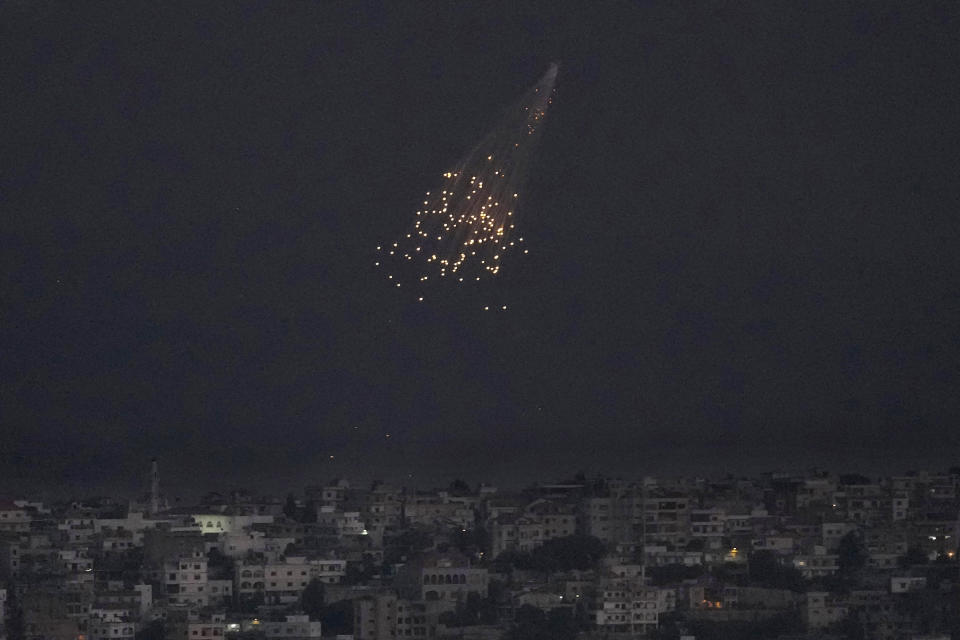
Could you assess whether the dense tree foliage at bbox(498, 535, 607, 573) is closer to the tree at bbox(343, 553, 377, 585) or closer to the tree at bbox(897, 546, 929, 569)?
the tree at bbox(343, 553, 377, 585)

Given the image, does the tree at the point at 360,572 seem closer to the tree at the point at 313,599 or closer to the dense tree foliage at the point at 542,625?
the tree at the point at 313,599

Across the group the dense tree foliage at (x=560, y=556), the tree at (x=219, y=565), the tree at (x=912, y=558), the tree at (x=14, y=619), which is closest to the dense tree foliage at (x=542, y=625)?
the dense tree foliage at (x=560, y=556)

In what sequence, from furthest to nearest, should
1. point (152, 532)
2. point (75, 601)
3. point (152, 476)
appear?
point (152, 476)
point (152, 532)
point (75, 601)

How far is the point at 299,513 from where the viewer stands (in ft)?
97.7

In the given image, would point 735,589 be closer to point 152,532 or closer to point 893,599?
point 893,599

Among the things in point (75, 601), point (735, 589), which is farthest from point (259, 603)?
point (735, 589)

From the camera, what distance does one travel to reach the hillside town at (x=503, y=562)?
980 inches

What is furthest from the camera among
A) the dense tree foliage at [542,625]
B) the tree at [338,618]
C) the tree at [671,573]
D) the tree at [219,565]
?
the tree at [219,565]

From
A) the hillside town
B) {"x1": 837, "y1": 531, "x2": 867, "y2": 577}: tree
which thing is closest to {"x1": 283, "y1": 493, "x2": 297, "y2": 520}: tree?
the hillside town

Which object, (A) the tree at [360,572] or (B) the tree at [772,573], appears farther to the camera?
(A) the tree at [360,572]

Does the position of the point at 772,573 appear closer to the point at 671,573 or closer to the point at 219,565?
the point at 671,573

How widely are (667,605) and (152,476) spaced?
5.93 metres

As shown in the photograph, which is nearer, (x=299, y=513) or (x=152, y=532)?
(x=152, y=532)

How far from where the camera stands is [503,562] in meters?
27.1
